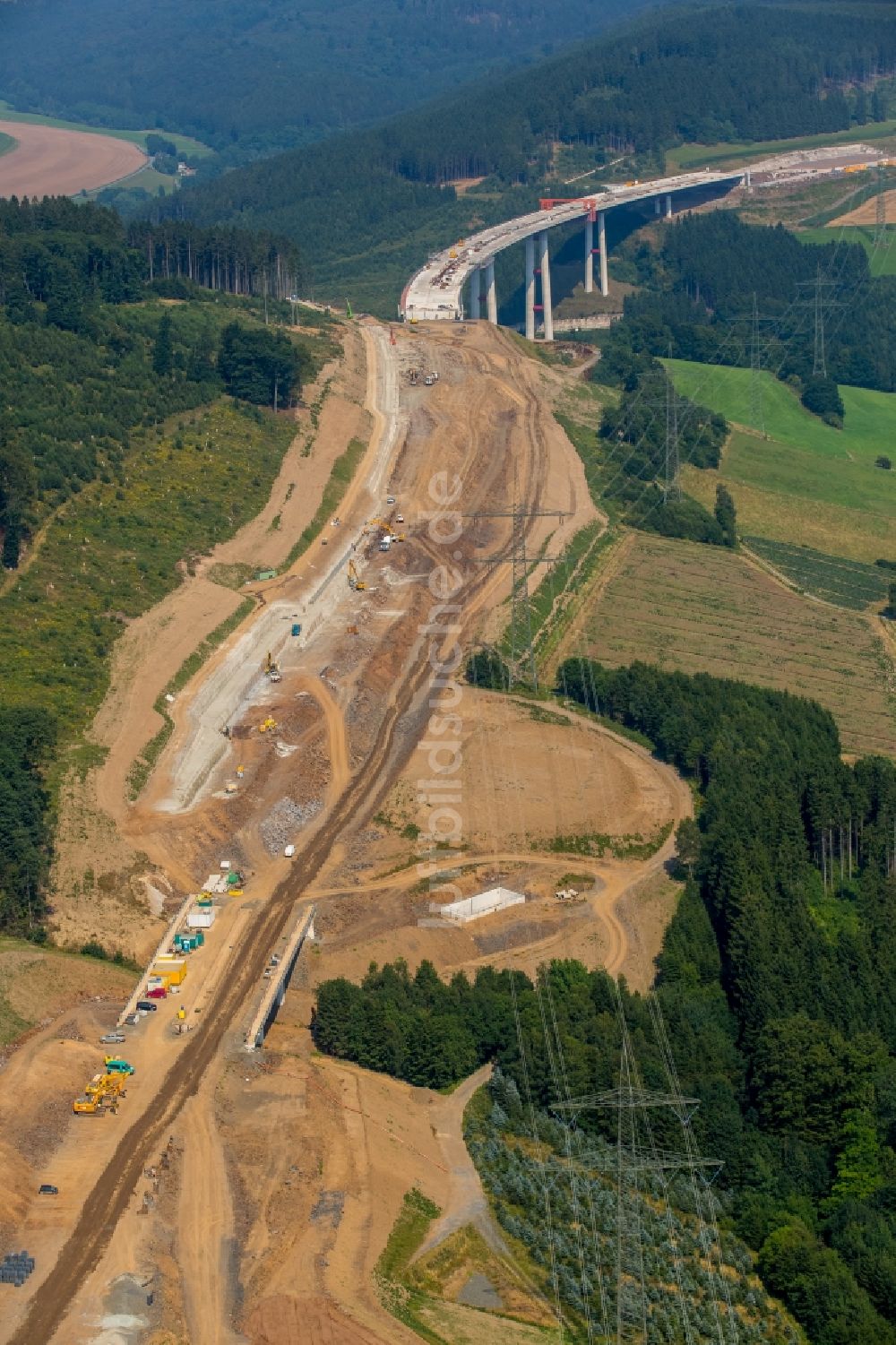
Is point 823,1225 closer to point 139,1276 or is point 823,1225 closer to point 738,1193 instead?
point 738,1193

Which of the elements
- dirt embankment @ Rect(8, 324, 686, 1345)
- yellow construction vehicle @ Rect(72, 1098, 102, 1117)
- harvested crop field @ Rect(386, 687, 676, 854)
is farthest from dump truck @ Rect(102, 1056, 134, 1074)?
harvested crop field @ Rect(386, 687, 676, 854)

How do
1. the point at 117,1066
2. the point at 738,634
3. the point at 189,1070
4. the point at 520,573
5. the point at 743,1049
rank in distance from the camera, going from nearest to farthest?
1. the point at 117,1066
2. the point at 189,1070
3. the point at 743,1049
4. the point at 738,634
5. the point at 520,573

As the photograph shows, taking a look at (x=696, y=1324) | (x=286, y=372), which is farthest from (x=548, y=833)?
(x=286, y=372)

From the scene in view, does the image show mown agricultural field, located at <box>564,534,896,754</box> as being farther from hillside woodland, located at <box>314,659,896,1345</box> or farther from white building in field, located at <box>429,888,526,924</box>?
white building in field, located at <box>429,888,526,924</box>

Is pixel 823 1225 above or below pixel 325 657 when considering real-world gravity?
below

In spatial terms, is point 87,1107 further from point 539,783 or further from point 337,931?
point 539,783

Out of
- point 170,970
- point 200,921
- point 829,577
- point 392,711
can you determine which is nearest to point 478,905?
point 200,921
